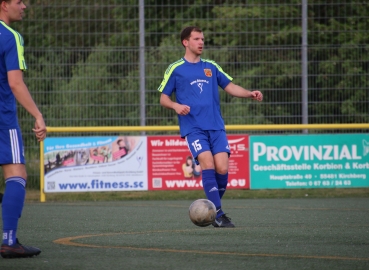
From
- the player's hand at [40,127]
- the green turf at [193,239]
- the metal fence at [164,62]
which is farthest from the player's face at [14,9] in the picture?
the metal fence at [164,62]

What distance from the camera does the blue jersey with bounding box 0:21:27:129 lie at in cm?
622

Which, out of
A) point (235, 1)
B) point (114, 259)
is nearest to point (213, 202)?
point (114, 259)

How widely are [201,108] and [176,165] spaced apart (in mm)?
6029

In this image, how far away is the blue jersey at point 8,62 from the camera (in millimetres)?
6219

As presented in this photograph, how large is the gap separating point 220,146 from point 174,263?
141 inches

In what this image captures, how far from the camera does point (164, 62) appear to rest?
15.9m

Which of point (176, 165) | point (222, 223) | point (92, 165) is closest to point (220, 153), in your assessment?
point (222, 223)

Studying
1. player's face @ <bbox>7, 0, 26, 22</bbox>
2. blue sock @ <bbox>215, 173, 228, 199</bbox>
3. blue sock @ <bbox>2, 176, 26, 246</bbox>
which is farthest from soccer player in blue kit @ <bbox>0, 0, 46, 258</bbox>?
blue sock @ <bbox>215, 173, 228, 199</bbox>

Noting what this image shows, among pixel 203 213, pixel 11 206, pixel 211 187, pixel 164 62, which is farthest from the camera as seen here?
pixel 164 62

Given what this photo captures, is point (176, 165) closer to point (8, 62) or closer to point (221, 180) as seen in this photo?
point (221, 180)

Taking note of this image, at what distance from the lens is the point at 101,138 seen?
15.2 metres

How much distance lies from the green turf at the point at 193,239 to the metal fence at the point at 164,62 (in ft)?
11.7

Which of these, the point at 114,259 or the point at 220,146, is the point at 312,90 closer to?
the point at 220,146

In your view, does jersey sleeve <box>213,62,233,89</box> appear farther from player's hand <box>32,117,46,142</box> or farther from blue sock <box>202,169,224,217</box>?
player's hand <box>32,117,46,142</box>
